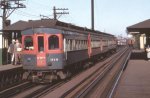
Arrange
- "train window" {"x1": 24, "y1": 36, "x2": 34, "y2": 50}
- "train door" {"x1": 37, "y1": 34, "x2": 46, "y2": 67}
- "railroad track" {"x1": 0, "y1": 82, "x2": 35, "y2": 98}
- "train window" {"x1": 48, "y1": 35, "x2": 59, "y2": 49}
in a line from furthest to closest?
1. "train window" {"x1": 24, "y1": 36, "x2": 34, "y2": 50}
2. "train window" {"x1": 48, "y1": 35, "x2": 59, "y2": 49}
3. "train door" {"x1": 37, "y1": 34, "x2": 46, "y2": 67}
4. "railroad track" {"x1": 0, "y1": 82, "x2": 35, "y2": 98}

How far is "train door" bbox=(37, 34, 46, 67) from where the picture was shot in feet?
56.3

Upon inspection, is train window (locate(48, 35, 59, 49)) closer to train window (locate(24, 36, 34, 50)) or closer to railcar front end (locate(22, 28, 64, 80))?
railcar front end (locate(22, 28, 64, 80))

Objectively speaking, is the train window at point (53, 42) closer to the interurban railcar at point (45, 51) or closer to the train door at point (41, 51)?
the interurban railcar at point (45, 51)

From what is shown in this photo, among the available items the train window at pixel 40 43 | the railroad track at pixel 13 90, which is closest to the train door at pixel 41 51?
the train window at pixel 40 43

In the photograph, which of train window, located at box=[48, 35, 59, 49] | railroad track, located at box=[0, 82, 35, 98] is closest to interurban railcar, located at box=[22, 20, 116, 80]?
train window, located at box=[48, 35, 59, 49]

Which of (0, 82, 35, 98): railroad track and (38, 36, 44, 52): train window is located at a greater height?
(38, 36, 44, 52): train window

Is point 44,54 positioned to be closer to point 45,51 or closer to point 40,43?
point 45,51

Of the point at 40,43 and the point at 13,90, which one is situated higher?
the point at 40,43

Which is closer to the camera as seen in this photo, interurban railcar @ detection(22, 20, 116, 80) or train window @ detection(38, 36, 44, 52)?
interurban railcar @ detection(22, 20, 116, 80)

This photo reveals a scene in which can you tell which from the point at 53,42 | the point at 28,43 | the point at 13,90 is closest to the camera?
the point at 13,90

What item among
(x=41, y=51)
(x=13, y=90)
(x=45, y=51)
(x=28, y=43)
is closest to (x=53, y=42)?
(x=45, y=51)

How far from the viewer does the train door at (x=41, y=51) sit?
1717 centimetres

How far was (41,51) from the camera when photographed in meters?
17.3

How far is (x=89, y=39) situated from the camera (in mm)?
27609
